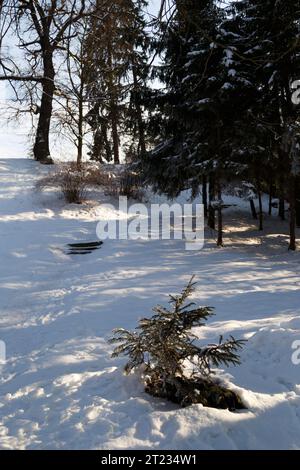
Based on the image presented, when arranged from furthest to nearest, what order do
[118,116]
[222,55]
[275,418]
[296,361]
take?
1. [118,116]
2. [222,55]
3. [296,361]
4. [275,418]

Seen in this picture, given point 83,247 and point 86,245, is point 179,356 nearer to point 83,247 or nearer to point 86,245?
point 83,247

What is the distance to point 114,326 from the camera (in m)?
6.85

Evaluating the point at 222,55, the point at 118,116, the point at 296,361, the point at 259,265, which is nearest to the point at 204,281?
the point at 259,265

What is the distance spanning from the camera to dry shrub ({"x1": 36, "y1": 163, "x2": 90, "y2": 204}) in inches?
609

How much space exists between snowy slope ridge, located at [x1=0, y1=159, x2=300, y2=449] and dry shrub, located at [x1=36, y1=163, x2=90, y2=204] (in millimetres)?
660

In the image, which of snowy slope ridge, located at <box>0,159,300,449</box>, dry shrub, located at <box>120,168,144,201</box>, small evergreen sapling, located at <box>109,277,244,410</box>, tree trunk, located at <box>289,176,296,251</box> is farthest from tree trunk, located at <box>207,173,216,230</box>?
small evergreen sapling, located at <box>109,277,244,410</box>

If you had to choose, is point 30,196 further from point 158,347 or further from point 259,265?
point 158,347

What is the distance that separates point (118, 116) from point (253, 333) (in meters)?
18.8

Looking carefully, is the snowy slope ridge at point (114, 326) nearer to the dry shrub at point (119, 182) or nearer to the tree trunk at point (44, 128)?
the dry shrub at point (119, 182)

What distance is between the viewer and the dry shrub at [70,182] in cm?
1547

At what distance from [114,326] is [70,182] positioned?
964cm

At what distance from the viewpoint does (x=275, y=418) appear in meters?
3.79

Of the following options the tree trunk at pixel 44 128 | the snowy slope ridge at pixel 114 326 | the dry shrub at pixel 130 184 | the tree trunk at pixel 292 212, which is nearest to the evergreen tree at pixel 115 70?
the dry shrub at pixel 130 184
